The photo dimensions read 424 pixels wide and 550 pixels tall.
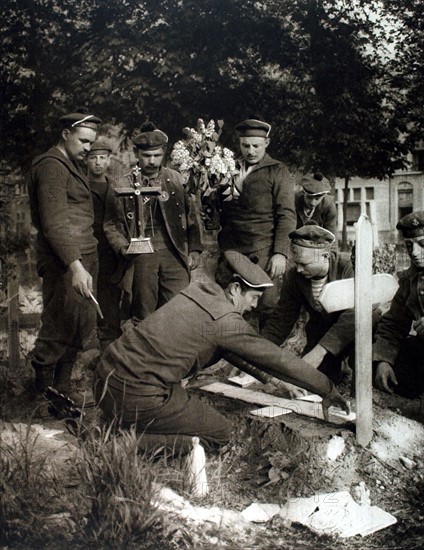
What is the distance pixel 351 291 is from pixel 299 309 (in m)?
0.71

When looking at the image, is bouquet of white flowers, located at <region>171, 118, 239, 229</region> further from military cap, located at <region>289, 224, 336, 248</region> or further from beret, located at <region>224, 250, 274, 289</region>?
beret, located at <region>224, 250, 274, 289</region>

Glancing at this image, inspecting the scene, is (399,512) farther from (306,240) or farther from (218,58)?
(218,58)

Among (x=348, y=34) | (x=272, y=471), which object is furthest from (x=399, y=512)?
(x=348, y=34)

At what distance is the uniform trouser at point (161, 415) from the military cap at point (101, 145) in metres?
1.59

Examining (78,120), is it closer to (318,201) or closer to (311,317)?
(318,201)

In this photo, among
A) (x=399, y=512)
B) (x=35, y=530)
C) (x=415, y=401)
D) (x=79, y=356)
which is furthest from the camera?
(x=79, y=356)

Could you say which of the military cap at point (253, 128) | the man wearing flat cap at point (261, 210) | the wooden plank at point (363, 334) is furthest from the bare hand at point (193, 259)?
the wooden plank at point (363, 334)

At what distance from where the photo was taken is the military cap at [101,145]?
166 inches

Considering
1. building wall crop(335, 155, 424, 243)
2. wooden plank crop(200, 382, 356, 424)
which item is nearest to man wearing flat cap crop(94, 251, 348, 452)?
wooden plank crop(200, 382, 356, 424)

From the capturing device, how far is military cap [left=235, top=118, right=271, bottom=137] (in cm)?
418

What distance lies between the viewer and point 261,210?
4371mm

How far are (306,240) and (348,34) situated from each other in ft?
4.46

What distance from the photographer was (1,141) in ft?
13.5

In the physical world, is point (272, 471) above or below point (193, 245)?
below
